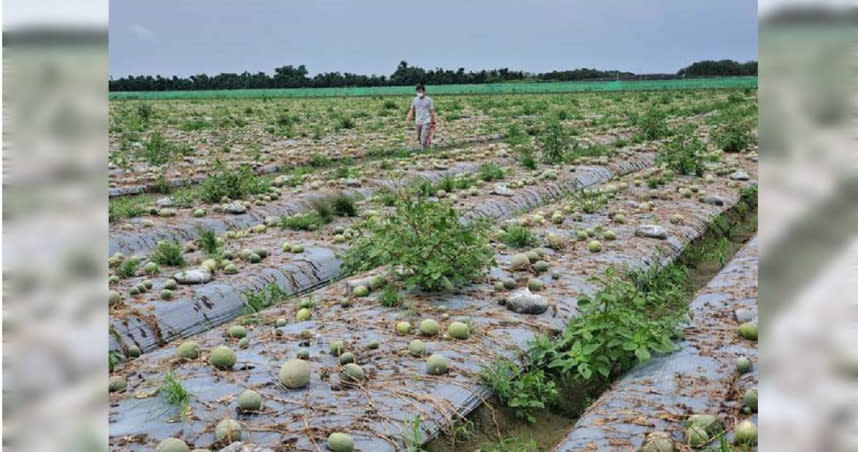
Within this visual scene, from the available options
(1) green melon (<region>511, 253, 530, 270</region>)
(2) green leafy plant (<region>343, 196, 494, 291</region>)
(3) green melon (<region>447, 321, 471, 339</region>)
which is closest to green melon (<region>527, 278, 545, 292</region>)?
(2) green leafy plant (<region>343, 196, 494, 291</region>)

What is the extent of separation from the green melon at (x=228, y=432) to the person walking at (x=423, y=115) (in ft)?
37.3

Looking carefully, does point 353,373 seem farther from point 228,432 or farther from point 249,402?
point 228,432

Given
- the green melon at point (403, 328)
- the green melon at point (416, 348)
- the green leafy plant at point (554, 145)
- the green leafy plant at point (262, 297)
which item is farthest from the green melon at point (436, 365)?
the green leafy plant at point (554, 145)

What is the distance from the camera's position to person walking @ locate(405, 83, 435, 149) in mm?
14516

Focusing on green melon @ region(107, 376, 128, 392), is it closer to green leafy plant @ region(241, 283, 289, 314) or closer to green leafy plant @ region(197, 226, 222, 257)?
green leafy plant @ region(241, 283, 289, 314)

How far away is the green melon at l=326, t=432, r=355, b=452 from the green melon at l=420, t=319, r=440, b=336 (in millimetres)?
1386

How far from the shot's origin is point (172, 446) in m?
3.10

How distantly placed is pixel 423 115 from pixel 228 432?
38.9 feet

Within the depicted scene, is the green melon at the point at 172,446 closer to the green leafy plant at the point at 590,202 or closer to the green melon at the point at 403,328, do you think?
the green melon at the point at 403,328

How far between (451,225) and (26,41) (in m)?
5.12

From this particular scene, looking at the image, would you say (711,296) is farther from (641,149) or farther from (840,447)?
(641,149)

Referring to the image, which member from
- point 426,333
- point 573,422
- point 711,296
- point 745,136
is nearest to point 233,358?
point 426,333

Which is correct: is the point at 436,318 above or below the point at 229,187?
below

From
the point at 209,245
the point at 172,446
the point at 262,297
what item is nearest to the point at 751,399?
the point at 172,446
